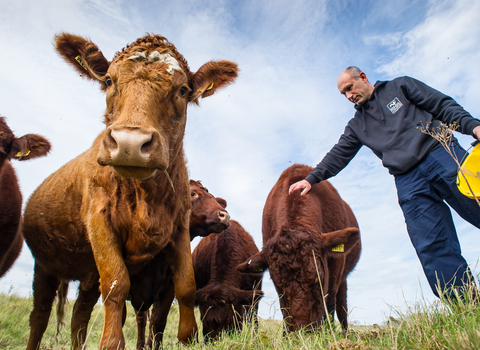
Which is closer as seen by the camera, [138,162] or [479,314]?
[479,314]

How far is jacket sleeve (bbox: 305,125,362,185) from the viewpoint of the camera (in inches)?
206

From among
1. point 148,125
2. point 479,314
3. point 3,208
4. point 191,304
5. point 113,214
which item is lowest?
point 479,314

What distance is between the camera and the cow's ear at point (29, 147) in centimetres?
605

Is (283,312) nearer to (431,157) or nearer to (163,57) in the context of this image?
(431,157)

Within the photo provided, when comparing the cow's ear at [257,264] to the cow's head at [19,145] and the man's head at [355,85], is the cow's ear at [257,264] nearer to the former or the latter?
the man's head at [355,85]

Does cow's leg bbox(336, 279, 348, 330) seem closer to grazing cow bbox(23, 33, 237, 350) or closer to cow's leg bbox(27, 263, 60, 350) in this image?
grazing cow bbox(23, 33, 237, 350)

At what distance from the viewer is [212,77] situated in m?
4.04

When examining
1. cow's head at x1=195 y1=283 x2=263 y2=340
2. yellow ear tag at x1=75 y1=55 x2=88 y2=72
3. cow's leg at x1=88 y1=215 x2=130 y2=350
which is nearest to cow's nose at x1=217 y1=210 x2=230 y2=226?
cow's head at x1=195 y1=283 x2=263 y2=340

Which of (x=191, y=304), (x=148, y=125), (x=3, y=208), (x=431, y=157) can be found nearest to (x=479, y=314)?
(x=431, y=157)

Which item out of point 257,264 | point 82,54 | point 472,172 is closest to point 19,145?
point 82,54

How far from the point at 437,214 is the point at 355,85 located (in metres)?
2.04

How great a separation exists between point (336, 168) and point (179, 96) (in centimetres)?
297

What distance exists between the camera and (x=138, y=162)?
2.51 meters

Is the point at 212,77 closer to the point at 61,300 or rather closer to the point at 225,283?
the point at 225,283
